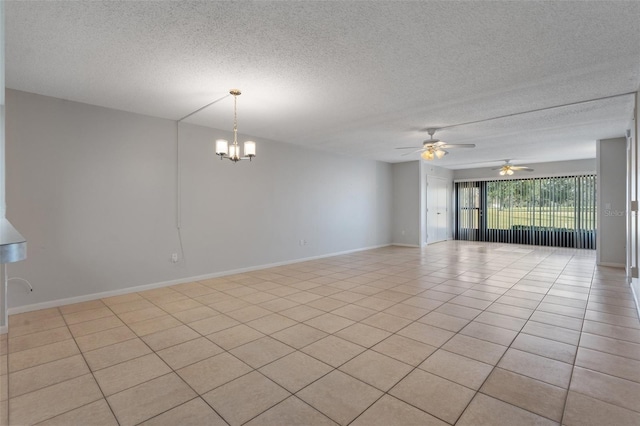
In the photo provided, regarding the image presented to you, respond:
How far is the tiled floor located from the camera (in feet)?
6.04

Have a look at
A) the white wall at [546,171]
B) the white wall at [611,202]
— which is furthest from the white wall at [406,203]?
the white wall at [611,202]

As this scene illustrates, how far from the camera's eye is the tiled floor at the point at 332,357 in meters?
1.84

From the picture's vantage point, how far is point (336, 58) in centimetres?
286

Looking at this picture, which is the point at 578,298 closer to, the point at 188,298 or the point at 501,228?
the point at 188,298

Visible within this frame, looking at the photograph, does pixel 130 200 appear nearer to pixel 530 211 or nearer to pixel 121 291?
pixel 121 291

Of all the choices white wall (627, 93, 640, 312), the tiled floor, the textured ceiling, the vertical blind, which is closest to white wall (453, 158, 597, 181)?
the vertical blind

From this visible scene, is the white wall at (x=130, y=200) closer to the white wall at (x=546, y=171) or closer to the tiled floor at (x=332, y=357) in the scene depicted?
the tiled floor at (x=332, y=357)

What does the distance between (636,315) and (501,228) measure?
7.37m

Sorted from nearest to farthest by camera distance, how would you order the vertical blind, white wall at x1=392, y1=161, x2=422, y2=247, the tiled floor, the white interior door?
the tiled floor < the vertical blind < white wall at x1=392, y1=161, x2=422, y2=247 < the white interior door

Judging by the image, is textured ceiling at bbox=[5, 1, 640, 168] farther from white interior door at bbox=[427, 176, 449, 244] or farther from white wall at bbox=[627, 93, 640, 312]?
white interior door at bbox=[427, 176, 449, 244]

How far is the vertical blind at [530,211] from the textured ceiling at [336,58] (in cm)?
498

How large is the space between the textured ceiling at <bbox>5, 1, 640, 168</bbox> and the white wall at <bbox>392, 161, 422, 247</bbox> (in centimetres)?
416

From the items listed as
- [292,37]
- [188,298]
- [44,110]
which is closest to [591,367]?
[292,37]

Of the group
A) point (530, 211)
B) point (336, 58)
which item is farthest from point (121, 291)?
point (530, 211)
